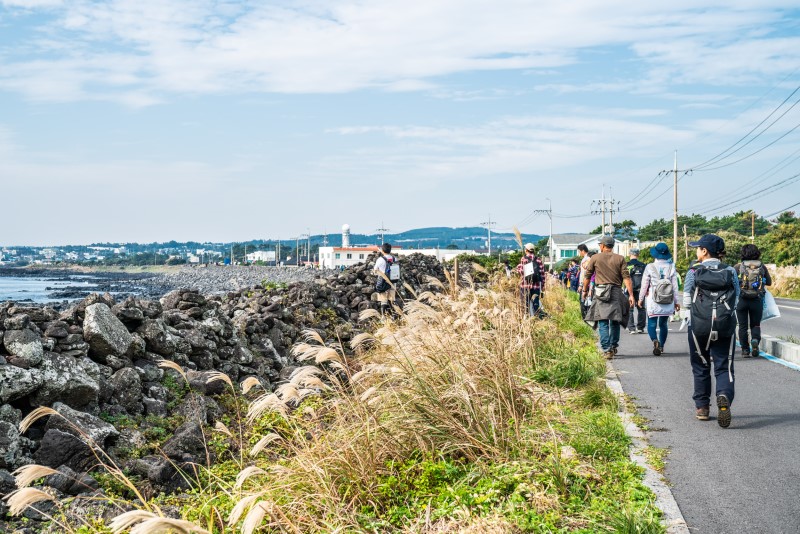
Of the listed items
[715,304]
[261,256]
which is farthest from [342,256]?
[261,256]

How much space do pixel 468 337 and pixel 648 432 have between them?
6.56 ft

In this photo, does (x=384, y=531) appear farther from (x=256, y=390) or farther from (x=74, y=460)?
(x=256, y=390)

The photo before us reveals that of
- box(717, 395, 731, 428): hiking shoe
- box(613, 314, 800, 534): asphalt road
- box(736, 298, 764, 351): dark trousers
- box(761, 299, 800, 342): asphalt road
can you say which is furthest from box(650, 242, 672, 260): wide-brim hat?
box(717, 395, 731, 428): hiking shoe

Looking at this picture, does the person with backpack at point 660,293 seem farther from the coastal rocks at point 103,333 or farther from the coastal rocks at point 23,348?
the coastal rocks at point 23,348

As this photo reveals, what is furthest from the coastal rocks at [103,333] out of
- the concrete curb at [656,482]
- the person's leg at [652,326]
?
the person's leg at [652,326]

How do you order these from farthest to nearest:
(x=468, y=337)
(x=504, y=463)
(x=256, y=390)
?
(x=256, y=390)
(x=468, y=337)
(x=504, y=463)

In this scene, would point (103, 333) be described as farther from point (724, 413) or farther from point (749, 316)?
point (749, 316)

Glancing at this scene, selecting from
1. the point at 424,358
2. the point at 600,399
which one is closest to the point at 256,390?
the point at 424,358

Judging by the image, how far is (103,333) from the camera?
935 cm

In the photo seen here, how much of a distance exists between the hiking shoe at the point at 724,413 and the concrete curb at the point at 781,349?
5.14 meters

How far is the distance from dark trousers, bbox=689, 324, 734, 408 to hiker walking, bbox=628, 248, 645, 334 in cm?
753

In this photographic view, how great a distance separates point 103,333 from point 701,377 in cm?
732

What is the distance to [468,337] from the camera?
7.35 m

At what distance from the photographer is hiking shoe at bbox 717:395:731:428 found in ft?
23.8
